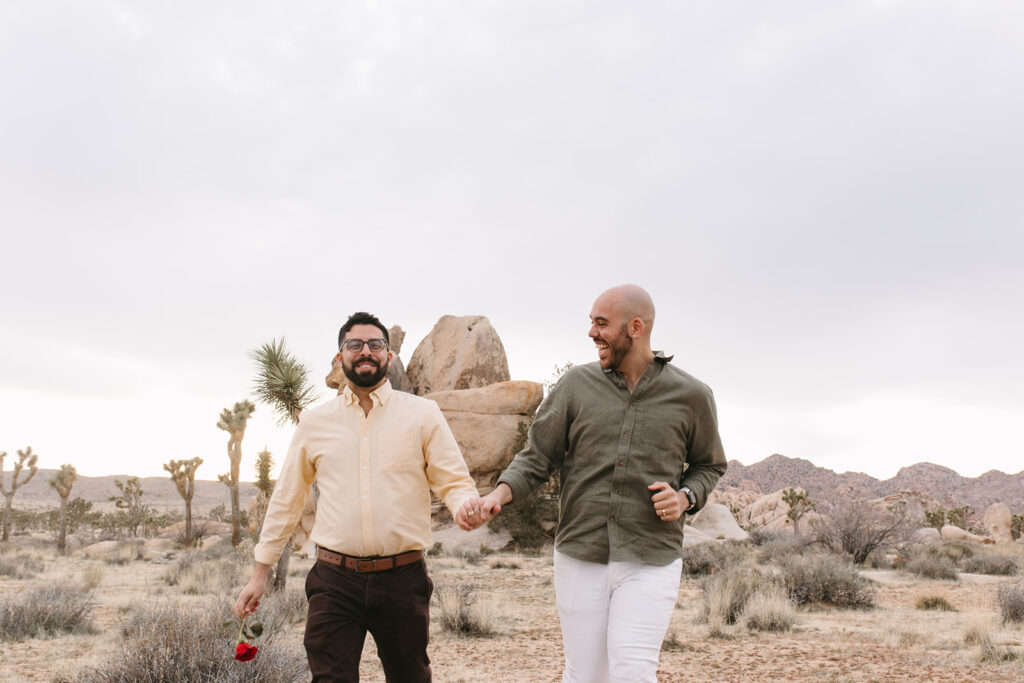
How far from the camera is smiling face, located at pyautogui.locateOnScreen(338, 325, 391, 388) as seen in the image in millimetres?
3842

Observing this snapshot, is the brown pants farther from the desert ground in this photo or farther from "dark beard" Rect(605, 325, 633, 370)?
the desert ground

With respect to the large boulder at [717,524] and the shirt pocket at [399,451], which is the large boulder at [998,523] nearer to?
the large boulder at [717,524]

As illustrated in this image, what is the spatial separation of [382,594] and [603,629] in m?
0.95

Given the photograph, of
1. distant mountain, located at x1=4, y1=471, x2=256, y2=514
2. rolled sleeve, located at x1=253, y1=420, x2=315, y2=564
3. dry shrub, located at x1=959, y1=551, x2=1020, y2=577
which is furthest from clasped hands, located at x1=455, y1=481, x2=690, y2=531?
distant mountain, located at x1=4, y1=471, x2=256, y2=514

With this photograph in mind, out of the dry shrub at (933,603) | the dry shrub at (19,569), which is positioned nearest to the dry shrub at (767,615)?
the dry shrub at (933,603)

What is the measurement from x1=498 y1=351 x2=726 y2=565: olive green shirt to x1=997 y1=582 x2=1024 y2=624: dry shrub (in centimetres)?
965

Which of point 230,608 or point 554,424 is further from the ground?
point 554,424

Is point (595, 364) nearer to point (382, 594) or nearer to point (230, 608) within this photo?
point (382, 594)

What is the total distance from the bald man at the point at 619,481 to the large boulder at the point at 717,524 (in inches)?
1234

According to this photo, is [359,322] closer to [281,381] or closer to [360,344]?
[360,344]

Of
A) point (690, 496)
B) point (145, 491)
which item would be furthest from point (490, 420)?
point (145, 491)

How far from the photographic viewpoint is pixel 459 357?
3284 cm

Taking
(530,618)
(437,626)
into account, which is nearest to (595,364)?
(437,626)

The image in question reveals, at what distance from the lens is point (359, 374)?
384cm
